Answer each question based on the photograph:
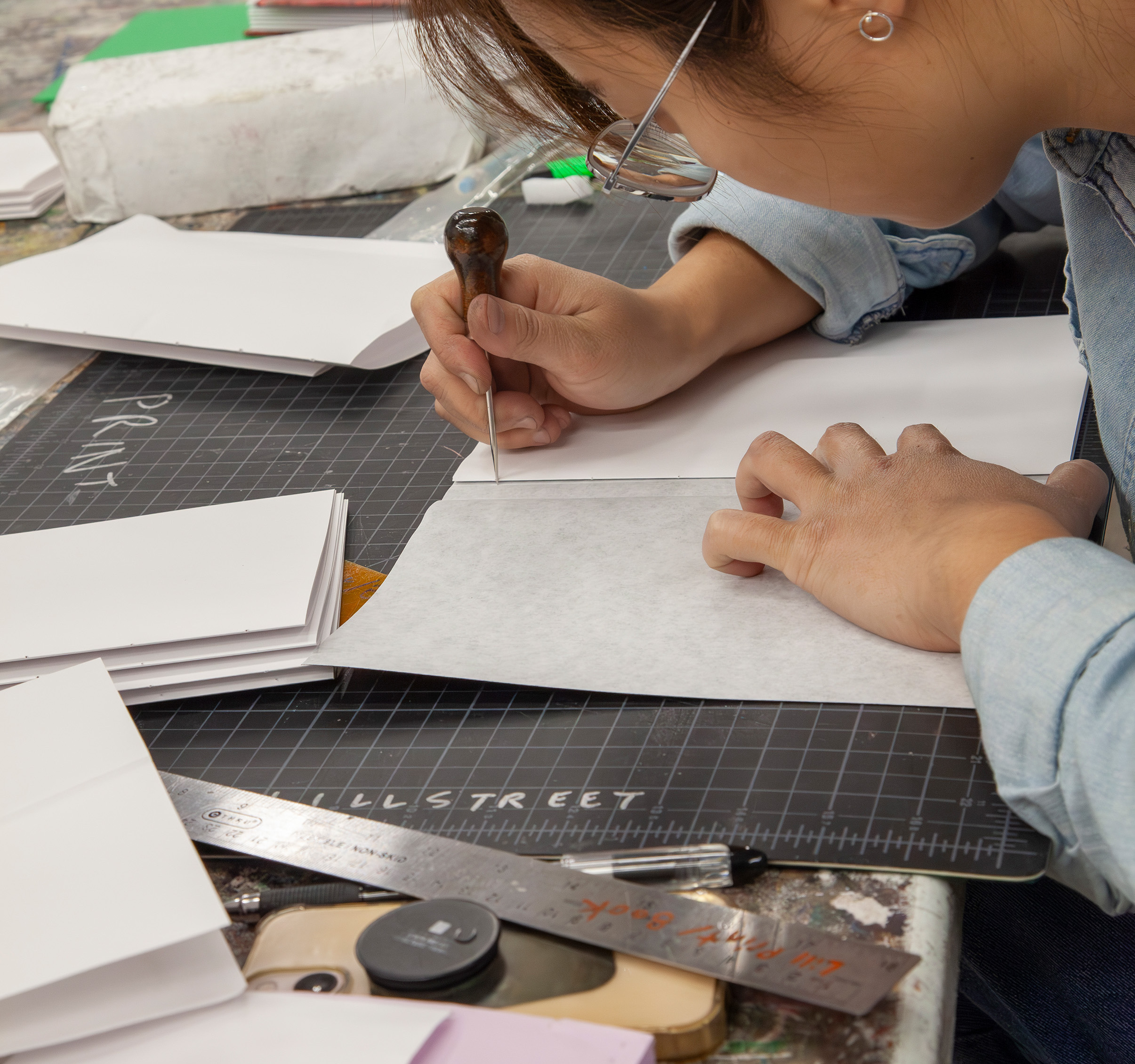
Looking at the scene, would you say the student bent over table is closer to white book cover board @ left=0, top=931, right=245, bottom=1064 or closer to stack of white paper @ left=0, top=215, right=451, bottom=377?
stack of white paper @ left=0, top=215, right=451, bottom=377

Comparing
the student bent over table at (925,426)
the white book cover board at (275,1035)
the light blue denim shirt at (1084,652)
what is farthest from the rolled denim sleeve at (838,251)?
the white book cover board at (275,1035)

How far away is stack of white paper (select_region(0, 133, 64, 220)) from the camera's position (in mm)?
1697

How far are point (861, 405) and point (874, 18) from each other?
42 centimetres

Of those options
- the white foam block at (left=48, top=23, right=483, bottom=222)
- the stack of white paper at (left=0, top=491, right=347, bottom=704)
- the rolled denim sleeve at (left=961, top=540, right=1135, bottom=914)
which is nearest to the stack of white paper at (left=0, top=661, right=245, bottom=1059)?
the stack of white paper at (left=0, top=491, right=347, bottom=704)

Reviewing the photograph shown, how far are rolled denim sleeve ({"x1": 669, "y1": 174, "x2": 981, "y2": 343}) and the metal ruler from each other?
2.30 ft

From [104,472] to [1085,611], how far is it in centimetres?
85

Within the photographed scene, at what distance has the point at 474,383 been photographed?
987 millimetres

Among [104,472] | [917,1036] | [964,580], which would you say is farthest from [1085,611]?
[104,472]

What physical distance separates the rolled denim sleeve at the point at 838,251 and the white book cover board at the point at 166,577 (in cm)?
51

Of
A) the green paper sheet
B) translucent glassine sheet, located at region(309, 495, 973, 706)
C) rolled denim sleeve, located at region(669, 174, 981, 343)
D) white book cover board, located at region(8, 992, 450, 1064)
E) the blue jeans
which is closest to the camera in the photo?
white book cover board, located at region(8, 992, 450, 1064)

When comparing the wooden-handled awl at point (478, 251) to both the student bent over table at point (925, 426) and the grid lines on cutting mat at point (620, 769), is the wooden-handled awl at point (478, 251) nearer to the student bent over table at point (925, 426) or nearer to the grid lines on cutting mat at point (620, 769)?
the student bent over table at point (925, 426)

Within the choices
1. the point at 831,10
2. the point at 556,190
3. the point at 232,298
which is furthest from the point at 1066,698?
the point at 556,190

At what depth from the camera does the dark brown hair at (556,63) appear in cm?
63

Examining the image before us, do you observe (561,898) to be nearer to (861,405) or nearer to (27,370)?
(861,405)
